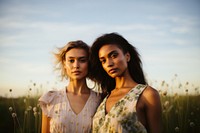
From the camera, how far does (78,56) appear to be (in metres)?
3.65

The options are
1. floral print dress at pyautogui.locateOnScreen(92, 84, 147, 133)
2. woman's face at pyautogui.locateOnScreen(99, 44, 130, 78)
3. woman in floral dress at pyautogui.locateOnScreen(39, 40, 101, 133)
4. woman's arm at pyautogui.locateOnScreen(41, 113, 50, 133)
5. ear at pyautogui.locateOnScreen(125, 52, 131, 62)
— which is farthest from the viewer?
woman's arm at pyautogui.locateOnScreen(41, 113, 50, 133)

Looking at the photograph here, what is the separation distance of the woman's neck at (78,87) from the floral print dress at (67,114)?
0.11 metres

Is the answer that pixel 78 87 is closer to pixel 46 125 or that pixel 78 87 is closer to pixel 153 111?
pixel 46 125

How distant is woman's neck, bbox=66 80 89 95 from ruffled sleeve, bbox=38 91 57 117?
0.90 feet

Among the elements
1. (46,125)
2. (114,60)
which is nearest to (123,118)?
(114,60)

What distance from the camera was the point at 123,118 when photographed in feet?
9.61

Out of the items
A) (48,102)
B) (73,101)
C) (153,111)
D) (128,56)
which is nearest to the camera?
(153,111)

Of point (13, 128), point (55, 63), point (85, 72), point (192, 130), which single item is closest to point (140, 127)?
point (85, 72)

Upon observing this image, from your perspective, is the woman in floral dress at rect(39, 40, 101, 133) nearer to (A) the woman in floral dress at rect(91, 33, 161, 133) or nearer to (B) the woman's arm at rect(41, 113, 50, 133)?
(B) the woman's arm at rect(41, 113, 50, 133)

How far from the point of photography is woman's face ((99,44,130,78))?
3207 mm

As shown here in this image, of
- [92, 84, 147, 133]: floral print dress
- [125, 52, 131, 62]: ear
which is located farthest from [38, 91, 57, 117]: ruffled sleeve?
[125, 52, 131, 62]: ear

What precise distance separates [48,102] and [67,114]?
1.25 ft

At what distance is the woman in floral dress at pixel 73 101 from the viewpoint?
3.51 m

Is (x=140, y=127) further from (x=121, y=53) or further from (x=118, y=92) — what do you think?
(x=121, y=53)
